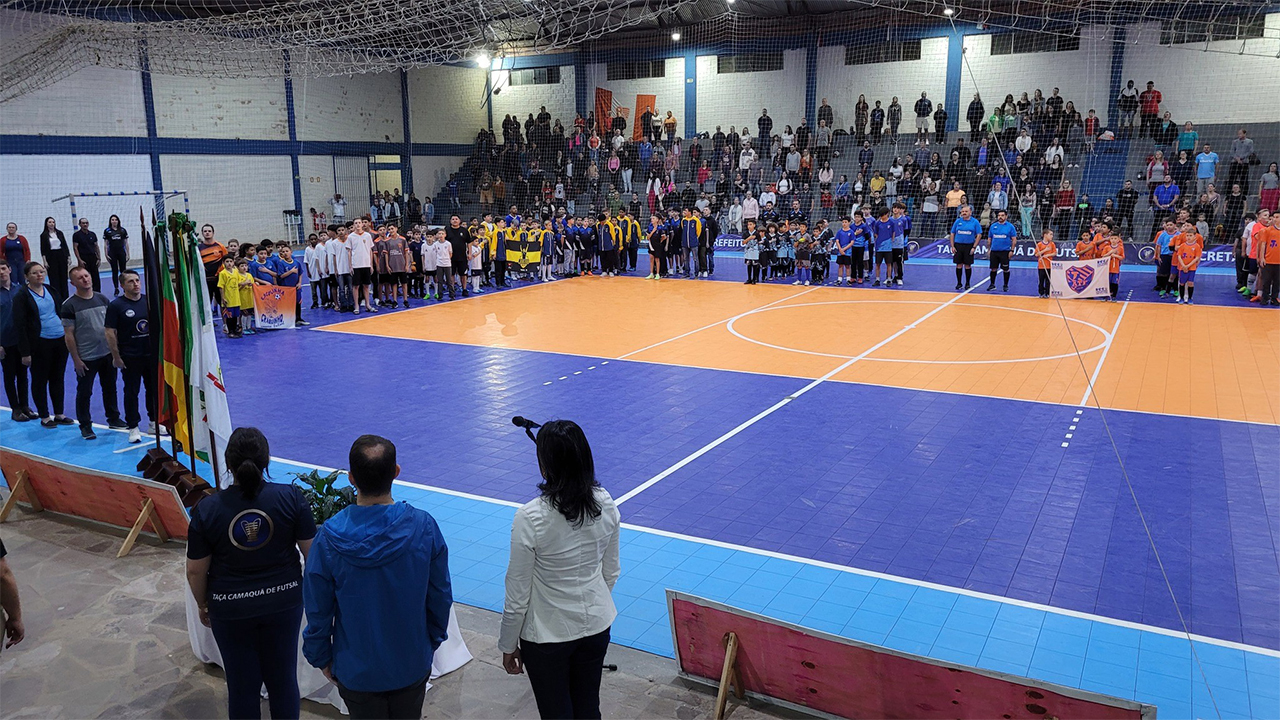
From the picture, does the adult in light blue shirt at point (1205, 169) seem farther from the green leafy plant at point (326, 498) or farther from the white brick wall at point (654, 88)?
the green leafy plant at point (326, 498)

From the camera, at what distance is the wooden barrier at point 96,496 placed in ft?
20.9

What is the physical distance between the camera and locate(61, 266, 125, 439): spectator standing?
864 centimetres

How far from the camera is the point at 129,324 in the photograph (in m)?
8.41

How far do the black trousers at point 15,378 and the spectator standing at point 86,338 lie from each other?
2.80 feet

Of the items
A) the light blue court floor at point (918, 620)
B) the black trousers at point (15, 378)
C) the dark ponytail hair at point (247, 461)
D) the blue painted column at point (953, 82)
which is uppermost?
the blue painted column at point (953, 82)

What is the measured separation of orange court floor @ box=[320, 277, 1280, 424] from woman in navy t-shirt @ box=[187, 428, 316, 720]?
8432 mm

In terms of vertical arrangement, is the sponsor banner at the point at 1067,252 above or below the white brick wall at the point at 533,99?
below

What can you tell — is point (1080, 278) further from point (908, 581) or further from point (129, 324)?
point (129, 324)

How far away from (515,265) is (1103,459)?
15.3m

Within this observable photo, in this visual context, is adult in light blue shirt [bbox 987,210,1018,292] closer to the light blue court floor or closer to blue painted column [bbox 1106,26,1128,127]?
blue painted column [bbox 1106,26,1128,127]

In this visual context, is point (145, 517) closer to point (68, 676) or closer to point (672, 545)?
point (68, 676)

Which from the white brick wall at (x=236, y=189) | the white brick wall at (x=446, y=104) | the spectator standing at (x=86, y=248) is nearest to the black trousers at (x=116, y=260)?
the spectator standing at (x=86, y=248)

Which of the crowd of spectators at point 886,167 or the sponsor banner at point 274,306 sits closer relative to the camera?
the sponsor banner at point 274,306

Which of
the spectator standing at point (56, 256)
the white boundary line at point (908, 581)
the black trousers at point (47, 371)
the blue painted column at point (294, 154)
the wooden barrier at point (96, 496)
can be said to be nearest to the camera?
the white boundary line at point (908, 581)
